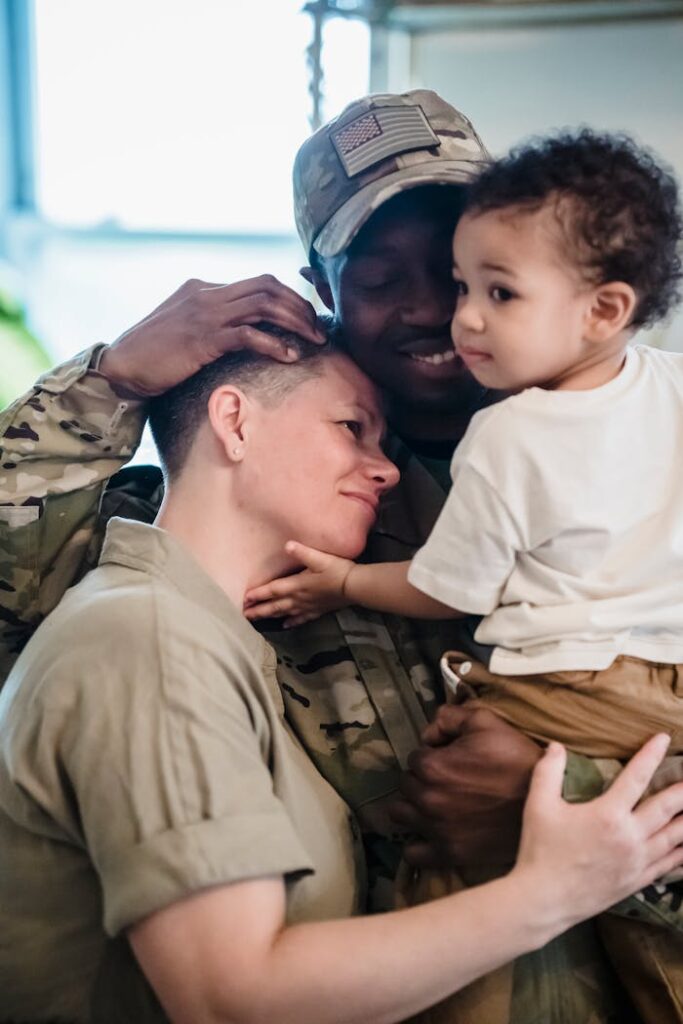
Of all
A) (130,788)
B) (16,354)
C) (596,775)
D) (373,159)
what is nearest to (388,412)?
(373,159)

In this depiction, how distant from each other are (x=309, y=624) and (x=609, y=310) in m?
0.58

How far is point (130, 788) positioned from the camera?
83cm

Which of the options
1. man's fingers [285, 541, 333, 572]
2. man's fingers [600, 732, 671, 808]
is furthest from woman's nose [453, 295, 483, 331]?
man's fingers [600, 732, 671, 808]

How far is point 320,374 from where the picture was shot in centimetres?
124

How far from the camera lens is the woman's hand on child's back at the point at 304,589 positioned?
1.19m

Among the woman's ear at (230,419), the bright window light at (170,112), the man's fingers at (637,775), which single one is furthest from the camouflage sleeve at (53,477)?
the bright window light at (170,112)

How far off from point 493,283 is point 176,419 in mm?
486

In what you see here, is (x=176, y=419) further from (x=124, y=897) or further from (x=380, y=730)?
(x=124, y=897)

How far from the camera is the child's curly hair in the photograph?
91 centimetres

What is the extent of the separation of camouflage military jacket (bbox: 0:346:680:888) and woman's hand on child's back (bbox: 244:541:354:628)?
6 cm

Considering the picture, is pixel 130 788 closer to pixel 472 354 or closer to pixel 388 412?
pixel 472 354

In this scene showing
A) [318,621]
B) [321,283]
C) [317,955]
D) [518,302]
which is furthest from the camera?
[321,283]

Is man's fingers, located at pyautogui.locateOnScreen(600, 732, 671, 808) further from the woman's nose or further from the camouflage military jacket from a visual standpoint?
the woman's nose

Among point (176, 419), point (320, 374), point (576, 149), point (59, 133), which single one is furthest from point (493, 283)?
point (59, 133)
